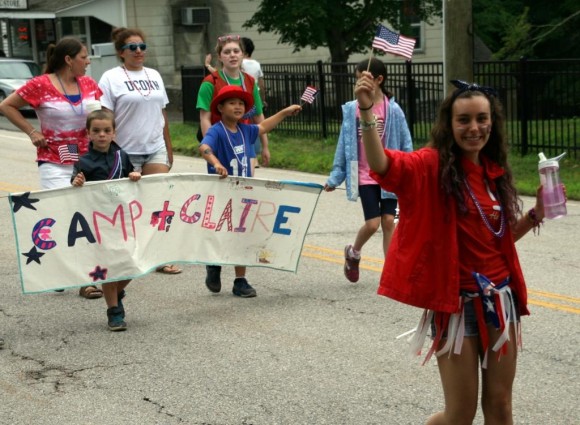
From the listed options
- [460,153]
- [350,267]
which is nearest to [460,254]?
[460,153]

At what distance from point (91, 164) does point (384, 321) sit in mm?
2313

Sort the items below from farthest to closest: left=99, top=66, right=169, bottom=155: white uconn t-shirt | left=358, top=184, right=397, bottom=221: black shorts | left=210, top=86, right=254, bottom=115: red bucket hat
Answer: left=99, top=66, right=169, bottom=155: white uconn t-shirt, left=358, top=184, right=397, bottom=221: black shorts, left=210, top=86, right=254, bottom=115: red bucket hat

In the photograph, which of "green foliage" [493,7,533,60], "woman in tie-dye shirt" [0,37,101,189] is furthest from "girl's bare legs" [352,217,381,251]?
"green foliage" [493,7,533,60]

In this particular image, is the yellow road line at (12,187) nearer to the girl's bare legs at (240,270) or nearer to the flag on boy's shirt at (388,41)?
the girl's bare legs at (240,270)

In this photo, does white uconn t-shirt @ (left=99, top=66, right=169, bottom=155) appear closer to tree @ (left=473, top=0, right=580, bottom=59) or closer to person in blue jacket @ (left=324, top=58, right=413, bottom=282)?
person in blue jacket @ (left=324, top=58, right=413, bottom=282)

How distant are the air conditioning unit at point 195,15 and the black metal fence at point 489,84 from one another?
13.6 metres

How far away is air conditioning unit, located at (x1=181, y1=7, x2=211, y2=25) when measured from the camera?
3491cm

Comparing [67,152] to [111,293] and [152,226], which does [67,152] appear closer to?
[152,226]

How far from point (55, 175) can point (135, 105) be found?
986 mm

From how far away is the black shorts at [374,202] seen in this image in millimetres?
8445

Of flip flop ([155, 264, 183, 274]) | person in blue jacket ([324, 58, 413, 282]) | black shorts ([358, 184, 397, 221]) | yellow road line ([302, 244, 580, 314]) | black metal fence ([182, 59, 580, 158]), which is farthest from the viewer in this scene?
black metal fence ([182, 59, 580, 158])

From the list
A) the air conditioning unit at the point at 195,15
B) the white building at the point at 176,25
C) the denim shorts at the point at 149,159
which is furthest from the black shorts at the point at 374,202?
the air conditioning unit at the point at 195,15

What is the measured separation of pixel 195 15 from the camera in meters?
35.0

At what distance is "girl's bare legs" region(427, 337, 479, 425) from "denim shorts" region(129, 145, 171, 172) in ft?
17.2
